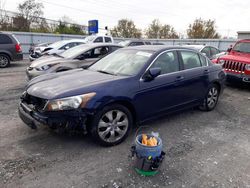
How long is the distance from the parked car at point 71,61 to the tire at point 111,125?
3587 mm

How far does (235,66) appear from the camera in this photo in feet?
24.3

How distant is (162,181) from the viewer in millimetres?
2678

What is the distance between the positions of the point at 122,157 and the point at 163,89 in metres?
1.48

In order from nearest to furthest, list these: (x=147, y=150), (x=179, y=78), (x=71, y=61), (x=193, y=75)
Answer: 1. (x=147, y=150)
2. (x=179, y=78)
3. (x=193, y=75)
4. (x=71, y=61)

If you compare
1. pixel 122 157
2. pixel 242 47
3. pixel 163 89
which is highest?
pixel 242 47

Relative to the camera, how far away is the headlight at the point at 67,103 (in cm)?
301

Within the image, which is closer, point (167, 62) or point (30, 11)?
point (167, 62)

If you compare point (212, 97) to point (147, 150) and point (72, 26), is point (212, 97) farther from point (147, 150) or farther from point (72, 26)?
point (72, 26)

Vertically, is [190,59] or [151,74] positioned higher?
[190,59]

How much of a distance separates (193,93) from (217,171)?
79.2 inches

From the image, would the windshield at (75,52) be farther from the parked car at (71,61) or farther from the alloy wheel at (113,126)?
the alloy wheel at (113,126)

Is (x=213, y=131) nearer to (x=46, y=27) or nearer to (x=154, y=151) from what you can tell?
(x=154, y=151)

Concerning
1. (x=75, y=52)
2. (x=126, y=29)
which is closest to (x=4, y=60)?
(x=75, y=52)

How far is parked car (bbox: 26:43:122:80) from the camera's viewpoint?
21.2ft
